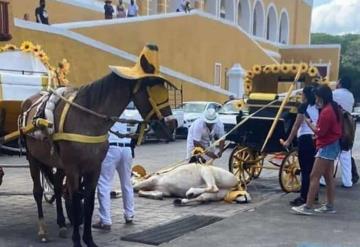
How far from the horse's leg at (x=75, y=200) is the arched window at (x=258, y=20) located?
4859 centimetres

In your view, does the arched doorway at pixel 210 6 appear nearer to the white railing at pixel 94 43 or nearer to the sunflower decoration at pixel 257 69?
the white railing at pixel 94 43

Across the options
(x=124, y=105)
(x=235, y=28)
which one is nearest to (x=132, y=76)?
(x=124, y=105)

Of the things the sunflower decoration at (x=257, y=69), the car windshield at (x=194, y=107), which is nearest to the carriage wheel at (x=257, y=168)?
the sunflower decoration at (x=257, y=69)

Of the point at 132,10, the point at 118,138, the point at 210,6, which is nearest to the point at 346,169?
the point at 118,138

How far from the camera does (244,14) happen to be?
5169 cm

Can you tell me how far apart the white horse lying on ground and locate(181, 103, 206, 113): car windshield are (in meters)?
15.4

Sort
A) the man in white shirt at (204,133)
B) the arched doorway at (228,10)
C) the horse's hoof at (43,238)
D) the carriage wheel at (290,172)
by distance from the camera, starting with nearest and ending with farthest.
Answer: the horse's hoof at (43,238)
the man in white shirt at (204,133)
the carriage wheel at (290,172)
the arched doorway at (228,10)

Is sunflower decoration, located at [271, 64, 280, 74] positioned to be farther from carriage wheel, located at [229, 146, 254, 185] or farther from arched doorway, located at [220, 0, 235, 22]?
arched doorway, located at [220, 0, 235, 22]

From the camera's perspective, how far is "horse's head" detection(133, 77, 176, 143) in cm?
657

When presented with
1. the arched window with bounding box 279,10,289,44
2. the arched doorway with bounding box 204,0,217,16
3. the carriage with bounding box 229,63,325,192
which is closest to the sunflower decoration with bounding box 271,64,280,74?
the carriage with bounding box 229,63,325,192

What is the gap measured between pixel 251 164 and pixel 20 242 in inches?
227

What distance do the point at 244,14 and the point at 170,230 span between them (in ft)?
149

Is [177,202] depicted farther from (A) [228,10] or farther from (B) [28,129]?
(A) [228,10]

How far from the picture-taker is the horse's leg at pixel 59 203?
744 centimetres
